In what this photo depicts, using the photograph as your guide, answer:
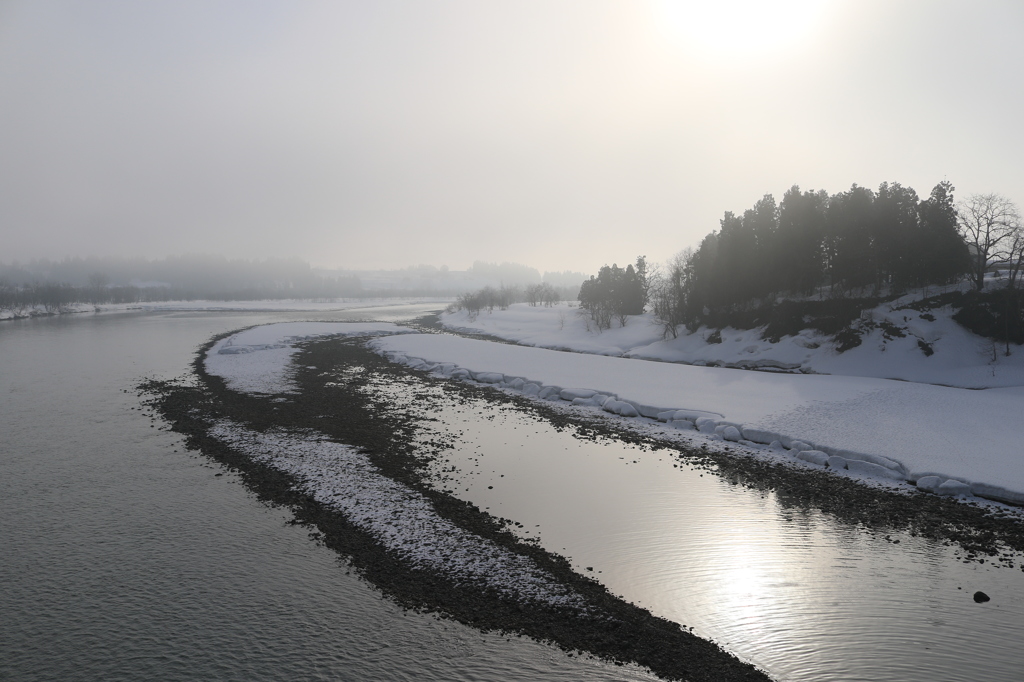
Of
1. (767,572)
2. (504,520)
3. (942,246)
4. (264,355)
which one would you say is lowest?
(767,572)

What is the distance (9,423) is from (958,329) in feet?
180

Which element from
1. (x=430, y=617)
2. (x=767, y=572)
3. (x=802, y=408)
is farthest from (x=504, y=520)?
(x=802, y=408)

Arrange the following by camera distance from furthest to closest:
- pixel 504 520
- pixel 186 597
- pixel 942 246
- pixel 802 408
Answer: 1. pixel 942 246
2. pixel 802 408
3. pixel 504 520
4. pixel 186 597

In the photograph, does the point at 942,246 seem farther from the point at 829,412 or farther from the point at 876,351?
the point at 829,412

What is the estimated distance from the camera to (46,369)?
34656 mm

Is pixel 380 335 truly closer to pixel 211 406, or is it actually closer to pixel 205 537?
pixel 211 406

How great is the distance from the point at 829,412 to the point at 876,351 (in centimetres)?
1796

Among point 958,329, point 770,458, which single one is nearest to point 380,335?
point 770,458

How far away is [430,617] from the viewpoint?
8.73m

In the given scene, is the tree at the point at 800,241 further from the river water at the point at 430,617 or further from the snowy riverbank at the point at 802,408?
the river water at the point at 430,617

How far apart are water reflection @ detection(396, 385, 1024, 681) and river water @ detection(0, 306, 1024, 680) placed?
0.14ft

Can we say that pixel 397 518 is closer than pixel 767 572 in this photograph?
No

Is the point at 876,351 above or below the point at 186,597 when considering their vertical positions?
above

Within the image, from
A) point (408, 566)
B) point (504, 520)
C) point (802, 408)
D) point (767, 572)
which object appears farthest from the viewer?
point (802, 408)
